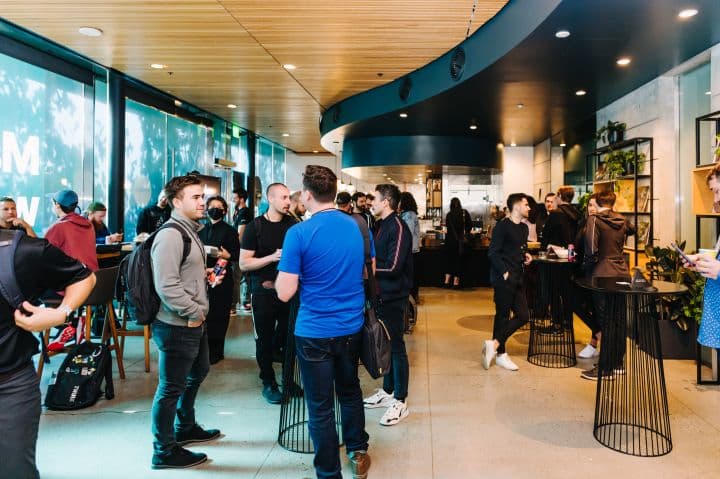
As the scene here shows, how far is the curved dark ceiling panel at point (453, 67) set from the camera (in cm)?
445

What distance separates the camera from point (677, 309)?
4859mm

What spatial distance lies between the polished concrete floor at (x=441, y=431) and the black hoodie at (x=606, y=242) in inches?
39.8

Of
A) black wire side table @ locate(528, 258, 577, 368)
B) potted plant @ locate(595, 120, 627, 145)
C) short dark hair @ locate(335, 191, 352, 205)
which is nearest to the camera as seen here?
black wire side table @ locate(528, 258, 577, 368)

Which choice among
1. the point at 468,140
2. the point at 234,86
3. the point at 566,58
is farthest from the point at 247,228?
the point at 468,140


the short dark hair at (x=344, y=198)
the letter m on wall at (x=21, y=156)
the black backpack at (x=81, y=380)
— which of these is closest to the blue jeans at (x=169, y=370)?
the black backpack at (x=81, y=380)

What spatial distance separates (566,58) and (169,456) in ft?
16.4

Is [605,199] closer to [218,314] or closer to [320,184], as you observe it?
[320,184]

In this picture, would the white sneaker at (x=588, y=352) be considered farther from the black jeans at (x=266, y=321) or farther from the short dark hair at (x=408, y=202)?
the black jeans at (x=266, y=321)

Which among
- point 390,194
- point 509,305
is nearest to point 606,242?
point 509,305

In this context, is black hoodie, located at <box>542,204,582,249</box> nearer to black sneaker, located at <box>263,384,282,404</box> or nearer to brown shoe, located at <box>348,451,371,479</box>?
black sneaker, located at <box>263,384,282,404</box>

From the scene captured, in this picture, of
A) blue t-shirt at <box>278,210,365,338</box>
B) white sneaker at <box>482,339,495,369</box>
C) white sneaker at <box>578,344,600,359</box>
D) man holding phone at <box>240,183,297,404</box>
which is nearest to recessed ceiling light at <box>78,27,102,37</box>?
man holding phone at <box>240,183,297,404</box>

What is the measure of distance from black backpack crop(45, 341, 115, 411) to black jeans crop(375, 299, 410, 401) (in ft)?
7.04

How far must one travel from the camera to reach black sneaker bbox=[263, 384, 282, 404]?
374 centimetres

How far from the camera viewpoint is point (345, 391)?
253cm
